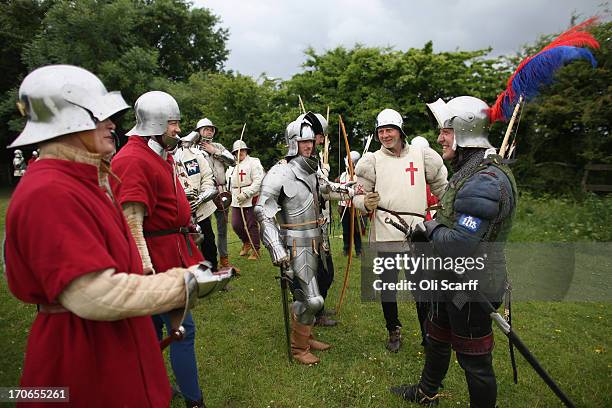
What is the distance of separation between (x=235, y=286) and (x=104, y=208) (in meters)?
4.80

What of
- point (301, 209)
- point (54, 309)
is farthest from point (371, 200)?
point (54, 309)

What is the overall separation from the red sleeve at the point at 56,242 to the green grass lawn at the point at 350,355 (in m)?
2.34

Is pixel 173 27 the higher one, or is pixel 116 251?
pixel 173 27

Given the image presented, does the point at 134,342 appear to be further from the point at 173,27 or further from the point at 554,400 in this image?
the point at 173,27

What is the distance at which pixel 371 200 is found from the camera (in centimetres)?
373

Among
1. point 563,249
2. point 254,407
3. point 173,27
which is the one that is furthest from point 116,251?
point 173,27

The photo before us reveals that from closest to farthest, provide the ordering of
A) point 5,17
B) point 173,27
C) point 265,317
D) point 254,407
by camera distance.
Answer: point 254,407, point 265,317, point 5,17, point 173,27

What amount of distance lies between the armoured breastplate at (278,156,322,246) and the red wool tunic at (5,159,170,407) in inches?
81.8

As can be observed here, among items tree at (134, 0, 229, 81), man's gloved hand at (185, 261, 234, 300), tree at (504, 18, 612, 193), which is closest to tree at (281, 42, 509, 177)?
tree at (504, 18, 612, 193)

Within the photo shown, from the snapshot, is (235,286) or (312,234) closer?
(312,234)

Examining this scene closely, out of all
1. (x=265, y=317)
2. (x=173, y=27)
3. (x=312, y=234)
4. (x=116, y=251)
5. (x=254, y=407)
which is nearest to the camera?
(x=116, y=251)

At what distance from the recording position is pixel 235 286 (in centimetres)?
616

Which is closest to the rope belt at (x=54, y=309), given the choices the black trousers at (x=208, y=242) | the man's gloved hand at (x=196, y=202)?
the man's gloved hand at (x=196, y=202)

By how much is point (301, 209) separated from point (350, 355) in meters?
1.66
